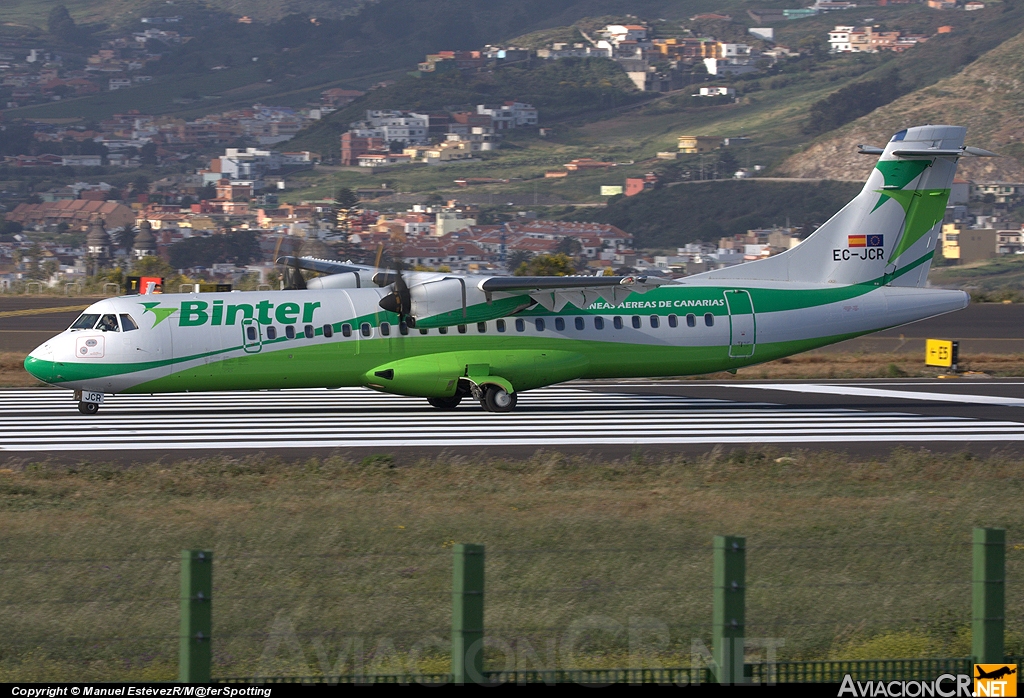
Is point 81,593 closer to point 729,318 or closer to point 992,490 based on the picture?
point 992,490

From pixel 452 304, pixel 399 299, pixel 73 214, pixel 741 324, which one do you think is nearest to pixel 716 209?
pixel 73 214

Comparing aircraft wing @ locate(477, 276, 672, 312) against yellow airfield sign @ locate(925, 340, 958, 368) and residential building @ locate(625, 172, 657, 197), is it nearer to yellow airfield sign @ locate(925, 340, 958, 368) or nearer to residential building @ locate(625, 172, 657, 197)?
yellow airfield sign @ locate(925, 340, 958, 368)

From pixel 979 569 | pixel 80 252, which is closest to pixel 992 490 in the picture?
pixel 979 569

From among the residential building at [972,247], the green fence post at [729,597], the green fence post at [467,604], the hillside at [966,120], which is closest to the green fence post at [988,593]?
the green fence post at [729,597]

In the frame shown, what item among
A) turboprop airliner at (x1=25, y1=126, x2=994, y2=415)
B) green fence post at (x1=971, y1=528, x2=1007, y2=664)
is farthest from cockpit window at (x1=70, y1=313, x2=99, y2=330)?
green fence post at (x1=971, y1=528, x2=1007, y2=664)

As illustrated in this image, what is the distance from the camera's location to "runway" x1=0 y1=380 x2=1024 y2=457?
19844 millimetres

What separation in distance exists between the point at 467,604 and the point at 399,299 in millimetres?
17624

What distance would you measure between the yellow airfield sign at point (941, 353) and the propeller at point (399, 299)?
1607 centimetres

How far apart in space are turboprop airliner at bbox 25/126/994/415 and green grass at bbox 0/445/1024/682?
5337 millimetres

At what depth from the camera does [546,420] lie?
22.8 m

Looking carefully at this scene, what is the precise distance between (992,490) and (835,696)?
995 centimetres

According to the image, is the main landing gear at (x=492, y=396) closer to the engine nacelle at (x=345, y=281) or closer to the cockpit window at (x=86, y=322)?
the engine nacelle at (x=345, y=281)

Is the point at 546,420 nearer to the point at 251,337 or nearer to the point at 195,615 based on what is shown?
the point at 251,337

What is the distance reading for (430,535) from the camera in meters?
12.3
